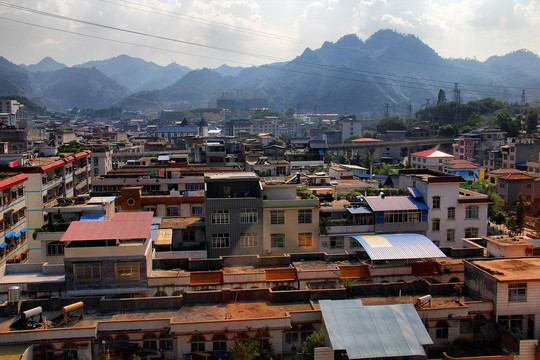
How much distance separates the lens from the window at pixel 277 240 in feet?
72.6

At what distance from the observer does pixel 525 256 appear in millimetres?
17125

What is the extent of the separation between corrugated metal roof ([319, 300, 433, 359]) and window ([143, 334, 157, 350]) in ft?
15.8

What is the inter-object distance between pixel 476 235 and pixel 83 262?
1930 cm

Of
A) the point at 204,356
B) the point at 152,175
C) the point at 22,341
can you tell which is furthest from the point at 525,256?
the point at 152,175

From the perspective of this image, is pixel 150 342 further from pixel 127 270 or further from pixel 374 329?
pixel 374 329

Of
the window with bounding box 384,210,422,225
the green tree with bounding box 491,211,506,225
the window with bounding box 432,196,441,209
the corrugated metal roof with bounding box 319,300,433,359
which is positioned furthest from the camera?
the green tree with bounding box 491,211,506,225

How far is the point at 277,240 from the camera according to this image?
22203 millimetres

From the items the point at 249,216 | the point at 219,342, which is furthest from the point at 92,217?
the point at 219,342

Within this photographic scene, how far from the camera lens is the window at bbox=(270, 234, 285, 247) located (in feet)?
72.6

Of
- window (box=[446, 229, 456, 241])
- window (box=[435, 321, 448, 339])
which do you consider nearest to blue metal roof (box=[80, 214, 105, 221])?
window (box=[435, 321, 448, 339])

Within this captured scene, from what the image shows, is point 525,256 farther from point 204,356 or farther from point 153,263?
point 153,263

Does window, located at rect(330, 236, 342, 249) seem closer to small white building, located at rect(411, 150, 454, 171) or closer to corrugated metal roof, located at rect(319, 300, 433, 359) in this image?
corrugated metal roof, located at rect(319, 300, 433, 359)

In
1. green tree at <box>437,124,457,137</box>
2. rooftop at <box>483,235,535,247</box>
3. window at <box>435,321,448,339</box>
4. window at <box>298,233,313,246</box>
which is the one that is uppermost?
green tree at <box>437,124,457,137</box>

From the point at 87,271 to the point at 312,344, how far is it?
7.52 m
